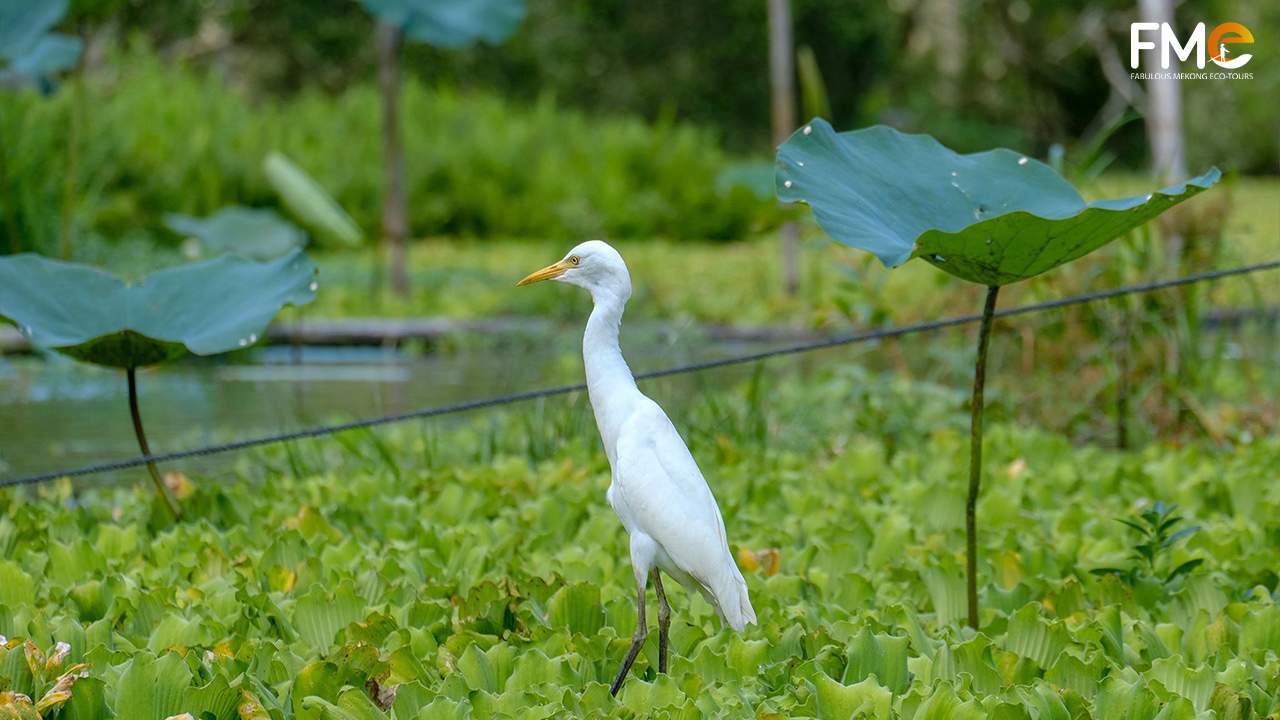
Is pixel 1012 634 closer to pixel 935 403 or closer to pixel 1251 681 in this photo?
pixel 1251 681

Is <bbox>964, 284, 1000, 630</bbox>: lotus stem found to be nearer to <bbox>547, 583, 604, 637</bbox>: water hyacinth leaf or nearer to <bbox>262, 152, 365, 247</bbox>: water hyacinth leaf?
<bbox>547, 583, 604, 637</bbox>: water hyacinth leaf

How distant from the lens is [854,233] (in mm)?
1778

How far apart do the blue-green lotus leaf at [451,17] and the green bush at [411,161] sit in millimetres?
1725

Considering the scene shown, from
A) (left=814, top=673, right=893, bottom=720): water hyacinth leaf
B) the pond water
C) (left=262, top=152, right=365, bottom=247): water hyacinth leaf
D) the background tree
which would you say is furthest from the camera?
the background tree

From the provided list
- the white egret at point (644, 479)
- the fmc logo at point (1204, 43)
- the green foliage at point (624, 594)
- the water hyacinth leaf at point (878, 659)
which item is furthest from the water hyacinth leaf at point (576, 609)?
the fmc logo at point (1204, 43)

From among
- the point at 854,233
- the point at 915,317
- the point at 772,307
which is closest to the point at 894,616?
the point at 854,233

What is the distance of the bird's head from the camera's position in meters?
1.78

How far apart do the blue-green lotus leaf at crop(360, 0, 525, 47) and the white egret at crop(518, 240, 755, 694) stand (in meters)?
4.58

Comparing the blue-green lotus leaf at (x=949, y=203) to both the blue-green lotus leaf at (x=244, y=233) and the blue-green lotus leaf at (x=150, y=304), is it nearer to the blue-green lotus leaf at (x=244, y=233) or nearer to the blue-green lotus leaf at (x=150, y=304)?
the blue-green lotus leaf at (x=150, y=304)

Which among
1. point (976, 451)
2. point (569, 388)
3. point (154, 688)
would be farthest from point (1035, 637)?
point (154, 688)

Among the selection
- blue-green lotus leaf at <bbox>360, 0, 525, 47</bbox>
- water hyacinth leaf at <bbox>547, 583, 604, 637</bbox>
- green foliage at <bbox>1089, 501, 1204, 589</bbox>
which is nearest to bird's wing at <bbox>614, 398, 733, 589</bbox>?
water hyacinth leaf at <bbox>547, 583, 604, 637</bbox>

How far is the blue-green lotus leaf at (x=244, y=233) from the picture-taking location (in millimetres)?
6184

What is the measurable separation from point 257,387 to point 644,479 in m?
4.18

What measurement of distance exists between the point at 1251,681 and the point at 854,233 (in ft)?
2.70
